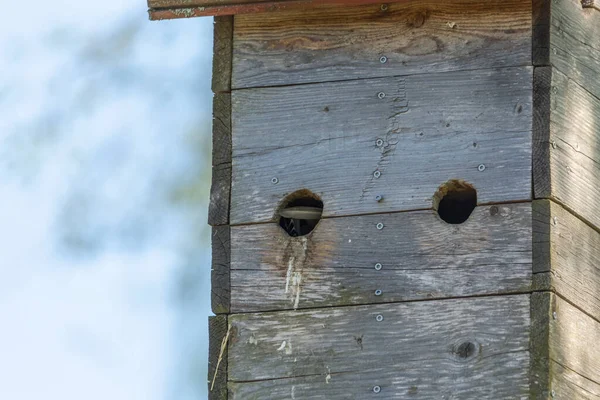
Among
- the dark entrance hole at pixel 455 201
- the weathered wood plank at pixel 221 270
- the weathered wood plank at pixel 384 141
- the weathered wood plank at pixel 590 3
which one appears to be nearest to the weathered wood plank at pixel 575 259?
the weathered wood plank at pixel 384 141

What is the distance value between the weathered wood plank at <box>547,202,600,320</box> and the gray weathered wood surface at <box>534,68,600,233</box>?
0.05 meters

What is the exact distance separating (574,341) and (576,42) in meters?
1.11

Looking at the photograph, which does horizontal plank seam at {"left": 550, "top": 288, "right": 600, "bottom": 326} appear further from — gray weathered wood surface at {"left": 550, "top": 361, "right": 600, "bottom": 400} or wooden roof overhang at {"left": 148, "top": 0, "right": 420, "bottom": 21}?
wooden roof overhang at {"left": 148, "top": 0, "right": 420, "bottom": 21}

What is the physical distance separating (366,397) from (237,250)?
0.76m

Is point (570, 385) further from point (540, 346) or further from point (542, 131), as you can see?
point (542, 131)

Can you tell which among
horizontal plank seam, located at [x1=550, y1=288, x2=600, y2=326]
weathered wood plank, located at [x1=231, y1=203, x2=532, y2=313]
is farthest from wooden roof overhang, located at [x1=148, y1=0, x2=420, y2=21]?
horizontal plank seam, located at [x1=550, y1=288, x2=600, y2=326]

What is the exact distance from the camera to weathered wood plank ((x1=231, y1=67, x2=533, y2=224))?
6.51 metres

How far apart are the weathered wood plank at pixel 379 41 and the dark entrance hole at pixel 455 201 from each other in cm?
43

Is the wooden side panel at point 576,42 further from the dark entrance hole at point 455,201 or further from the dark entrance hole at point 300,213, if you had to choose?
the dark entrance hole at point 300,213

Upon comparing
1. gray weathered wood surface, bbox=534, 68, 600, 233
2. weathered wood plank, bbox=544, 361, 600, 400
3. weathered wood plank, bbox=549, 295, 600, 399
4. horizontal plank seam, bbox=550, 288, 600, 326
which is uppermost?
gray weathered wood surface, bbox=534, 68, 600, 233

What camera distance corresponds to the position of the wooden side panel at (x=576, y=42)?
21.6 ft

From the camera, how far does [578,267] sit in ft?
21.3

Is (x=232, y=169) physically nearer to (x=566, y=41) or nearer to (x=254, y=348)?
(x=254, y=348)

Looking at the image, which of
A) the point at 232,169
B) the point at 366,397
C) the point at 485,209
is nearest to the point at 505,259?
the point at 485,209
